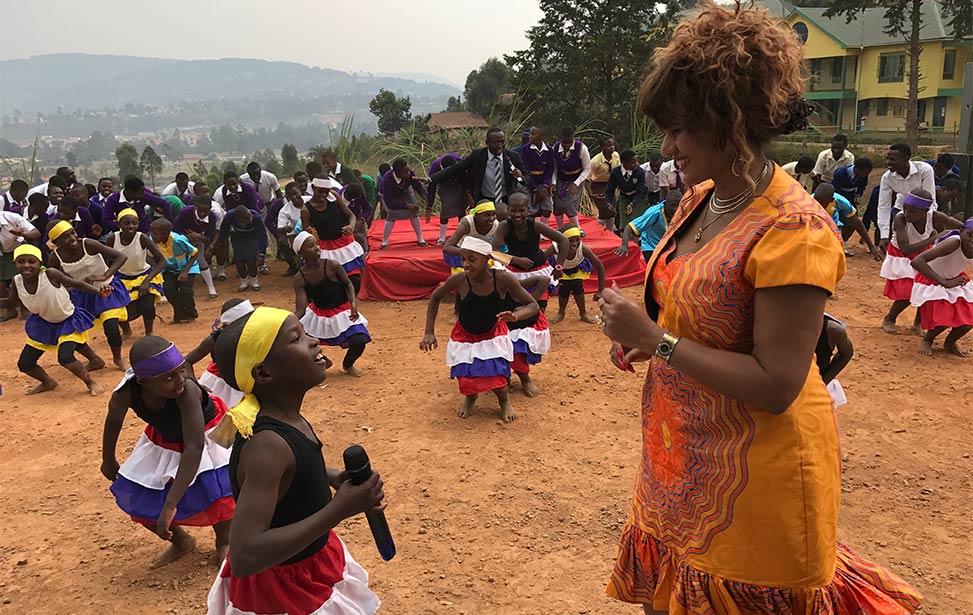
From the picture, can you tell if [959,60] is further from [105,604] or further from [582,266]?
[105,604]

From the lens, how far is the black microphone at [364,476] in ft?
6.91

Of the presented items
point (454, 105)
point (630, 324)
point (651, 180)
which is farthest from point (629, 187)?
point (454, 105)

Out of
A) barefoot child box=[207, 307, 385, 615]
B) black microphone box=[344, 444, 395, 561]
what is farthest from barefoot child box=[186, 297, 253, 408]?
black microphone box=[344, 444, 395, 561]

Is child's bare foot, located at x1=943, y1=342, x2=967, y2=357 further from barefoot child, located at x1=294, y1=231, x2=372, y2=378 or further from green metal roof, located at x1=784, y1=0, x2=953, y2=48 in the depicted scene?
green metal roof, located at x1=784, y1=0, x2=953, y2=48

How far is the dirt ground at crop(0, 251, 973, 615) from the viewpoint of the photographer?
3818 mm

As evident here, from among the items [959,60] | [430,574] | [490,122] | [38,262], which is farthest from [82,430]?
[959,60]

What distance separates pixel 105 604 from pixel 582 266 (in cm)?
621

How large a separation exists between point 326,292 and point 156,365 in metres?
3.54

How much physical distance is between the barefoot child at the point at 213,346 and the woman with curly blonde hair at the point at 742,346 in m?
3.27

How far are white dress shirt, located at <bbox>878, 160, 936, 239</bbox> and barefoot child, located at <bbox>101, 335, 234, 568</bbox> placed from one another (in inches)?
346

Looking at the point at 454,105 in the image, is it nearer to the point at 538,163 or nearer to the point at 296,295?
the point at 538,163

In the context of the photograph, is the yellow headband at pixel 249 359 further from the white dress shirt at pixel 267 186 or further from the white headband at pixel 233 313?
the white dress shirt at pixel 267 186

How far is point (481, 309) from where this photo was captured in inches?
233

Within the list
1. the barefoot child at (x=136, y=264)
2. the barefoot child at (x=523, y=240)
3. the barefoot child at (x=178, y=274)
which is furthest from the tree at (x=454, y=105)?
the barefoot child at (x=523, y=240)
